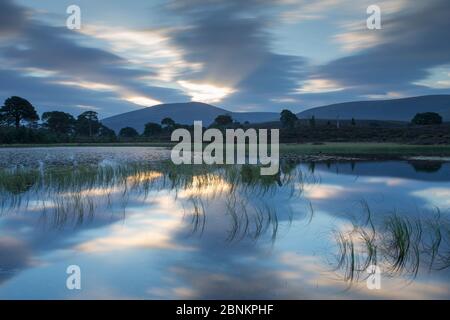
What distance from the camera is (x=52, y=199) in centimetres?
1605

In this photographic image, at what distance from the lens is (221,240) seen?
35.2ft

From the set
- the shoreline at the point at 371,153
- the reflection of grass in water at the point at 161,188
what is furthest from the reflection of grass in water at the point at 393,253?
the shoreline at the point at 371,153

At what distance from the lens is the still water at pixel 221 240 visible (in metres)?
7.61

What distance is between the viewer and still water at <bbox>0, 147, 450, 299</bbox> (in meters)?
7.61

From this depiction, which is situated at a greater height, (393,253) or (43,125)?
(43,125)

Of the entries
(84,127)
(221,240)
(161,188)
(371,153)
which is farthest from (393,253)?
(84,127)

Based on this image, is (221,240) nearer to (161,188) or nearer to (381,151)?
(161,188)

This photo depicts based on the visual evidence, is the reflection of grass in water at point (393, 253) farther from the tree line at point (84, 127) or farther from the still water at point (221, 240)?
the tree line at point (84, 127)

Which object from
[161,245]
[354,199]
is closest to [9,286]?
[161,245]

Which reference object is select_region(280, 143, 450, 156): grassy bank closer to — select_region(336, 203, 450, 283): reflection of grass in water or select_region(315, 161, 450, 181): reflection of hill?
select_region(315, 161, 450, 181): reflection of hill

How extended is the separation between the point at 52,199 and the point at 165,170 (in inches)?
420

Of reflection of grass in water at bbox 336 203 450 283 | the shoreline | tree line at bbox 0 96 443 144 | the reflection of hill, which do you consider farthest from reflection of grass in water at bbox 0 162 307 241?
tree line at bbox 0 96 443 144

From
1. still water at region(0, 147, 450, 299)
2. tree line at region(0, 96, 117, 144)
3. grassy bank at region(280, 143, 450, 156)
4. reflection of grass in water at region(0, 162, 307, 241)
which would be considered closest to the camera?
still water at region(0, 147, 450, 299)
